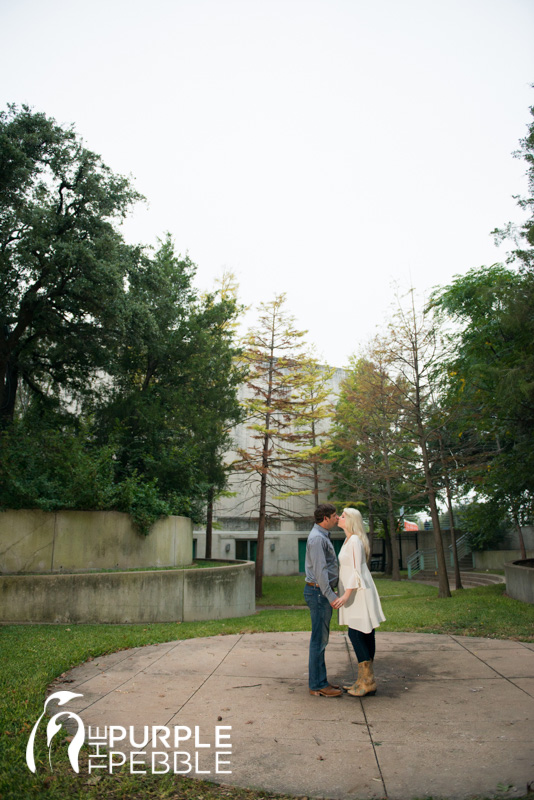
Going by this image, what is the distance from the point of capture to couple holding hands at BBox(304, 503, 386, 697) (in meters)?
5.35

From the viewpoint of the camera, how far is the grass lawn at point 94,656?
3562 mm

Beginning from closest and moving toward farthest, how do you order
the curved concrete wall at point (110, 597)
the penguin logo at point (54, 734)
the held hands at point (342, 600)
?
the penguin logo at point (54, 734)
the held hands at point (342, 600)
the curved concrete wall at point (110, 597)

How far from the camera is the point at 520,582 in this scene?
14539mm

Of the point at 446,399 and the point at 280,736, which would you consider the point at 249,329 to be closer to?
the point at 446,399

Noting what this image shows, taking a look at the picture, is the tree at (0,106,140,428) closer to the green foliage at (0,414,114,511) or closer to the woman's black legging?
the green foliage at (0,414,114,511)

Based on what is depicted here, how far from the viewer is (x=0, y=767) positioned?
3822 millimetres

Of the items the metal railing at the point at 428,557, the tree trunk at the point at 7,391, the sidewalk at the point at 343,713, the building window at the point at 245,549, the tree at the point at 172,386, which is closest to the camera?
the sidewalk at the point at 343,713

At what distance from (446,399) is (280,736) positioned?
14.8 metres

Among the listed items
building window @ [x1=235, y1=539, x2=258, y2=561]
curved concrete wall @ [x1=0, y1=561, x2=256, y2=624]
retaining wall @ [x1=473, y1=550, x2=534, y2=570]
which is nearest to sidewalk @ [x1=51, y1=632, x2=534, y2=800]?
curved concrete wall @ [x1=0, y1=561, x2=256, y2=624]

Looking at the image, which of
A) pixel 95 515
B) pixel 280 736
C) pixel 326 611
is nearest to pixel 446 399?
pixel 95 515

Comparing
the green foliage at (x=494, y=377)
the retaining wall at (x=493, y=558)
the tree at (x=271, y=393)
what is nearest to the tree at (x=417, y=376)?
the green foliage at (x=494, y=377)

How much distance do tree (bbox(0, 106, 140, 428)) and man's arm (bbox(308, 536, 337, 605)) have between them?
34.8 ft

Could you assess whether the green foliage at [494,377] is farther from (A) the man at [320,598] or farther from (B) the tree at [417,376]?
(A) the man at [320,598]

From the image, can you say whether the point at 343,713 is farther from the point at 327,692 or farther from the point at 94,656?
the point at 94,656
